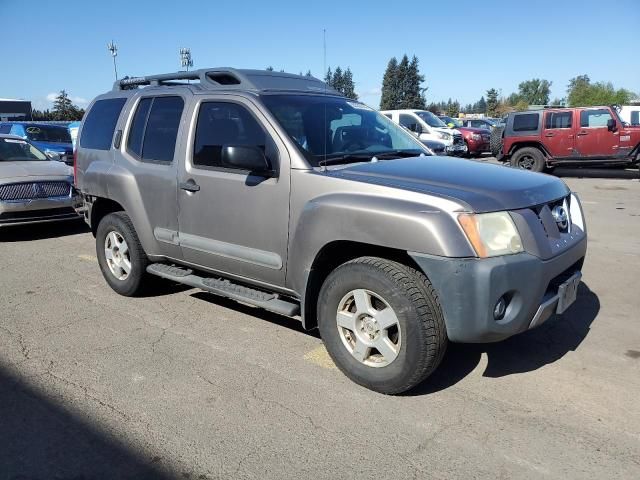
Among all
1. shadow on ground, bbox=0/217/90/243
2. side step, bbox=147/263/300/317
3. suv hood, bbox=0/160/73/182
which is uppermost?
suv hood, bbox=0/160/73/182

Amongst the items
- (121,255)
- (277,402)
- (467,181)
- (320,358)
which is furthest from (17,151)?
(467,181)

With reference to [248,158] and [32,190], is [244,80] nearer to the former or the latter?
[248,158]

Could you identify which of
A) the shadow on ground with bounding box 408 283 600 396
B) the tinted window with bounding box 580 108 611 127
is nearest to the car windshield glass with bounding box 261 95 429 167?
the shadow on ground with bounding box 408 283 600 396

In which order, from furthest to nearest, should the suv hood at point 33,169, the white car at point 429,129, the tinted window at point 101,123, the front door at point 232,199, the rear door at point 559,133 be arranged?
the white car at point 429,129 → the rear door at point 559,133 → the suv hood at point 33,169 → the tinted window at point 101,123 → the front door at point 232,199

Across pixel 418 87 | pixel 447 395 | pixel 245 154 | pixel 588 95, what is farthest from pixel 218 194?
pixel 588 95

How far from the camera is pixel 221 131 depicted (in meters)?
4.14

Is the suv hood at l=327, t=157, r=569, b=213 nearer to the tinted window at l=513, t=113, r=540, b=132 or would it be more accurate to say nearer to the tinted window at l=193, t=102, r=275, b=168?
the tinted window at l=193, t=102, r=275, b=168

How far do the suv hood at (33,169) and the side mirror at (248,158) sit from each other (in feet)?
19.4

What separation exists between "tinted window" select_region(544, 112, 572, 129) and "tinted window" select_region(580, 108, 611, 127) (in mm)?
355

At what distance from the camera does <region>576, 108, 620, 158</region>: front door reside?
1437cm

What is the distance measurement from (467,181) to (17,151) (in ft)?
27.6

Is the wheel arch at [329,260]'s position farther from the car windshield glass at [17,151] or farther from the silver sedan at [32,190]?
the car windshield glass at [17,151]

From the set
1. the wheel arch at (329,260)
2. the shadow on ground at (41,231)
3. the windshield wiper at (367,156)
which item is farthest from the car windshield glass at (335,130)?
the shadow on ground at (41,231)

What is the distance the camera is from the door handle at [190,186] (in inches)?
163
